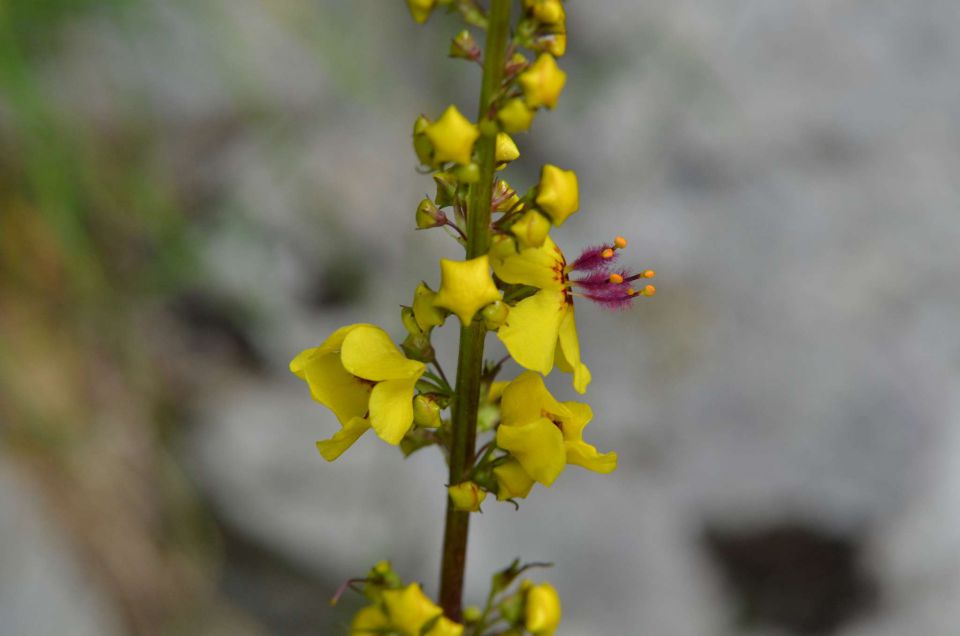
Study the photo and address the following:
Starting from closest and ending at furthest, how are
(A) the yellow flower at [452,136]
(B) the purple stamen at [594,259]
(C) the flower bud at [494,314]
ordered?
(A) the yellow flower at [452,136], (C) the flower bud at [494,314], (B) the purple stamen at [594,259]

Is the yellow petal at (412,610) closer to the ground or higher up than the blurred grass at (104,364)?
closer to the ground

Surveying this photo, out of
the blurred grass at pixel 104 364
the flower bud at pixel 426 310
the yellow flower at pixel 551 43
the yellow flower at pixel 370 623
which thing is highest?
the blurred grass at pixel 104 364

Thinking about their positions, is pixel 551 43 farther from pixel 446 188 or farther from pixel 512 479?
pixel 512 479

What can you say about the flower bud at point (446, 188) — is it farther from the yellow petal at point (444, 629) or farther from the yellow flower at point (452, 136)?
the yellow petal at point (444, 629)

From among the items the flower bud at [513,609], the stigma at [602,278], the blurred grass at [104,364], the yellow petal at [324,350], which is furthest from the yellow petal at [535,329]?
the blurred grass at [104,364]

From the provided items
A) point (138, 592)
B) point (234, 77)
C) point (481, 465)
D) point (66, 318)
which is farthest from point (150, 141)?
point (481, 465)

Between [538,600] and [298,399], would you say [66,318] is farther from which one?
[538,600]

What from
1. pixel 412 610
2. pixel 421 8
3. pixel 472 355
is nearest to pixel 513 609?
pixel 412 610
